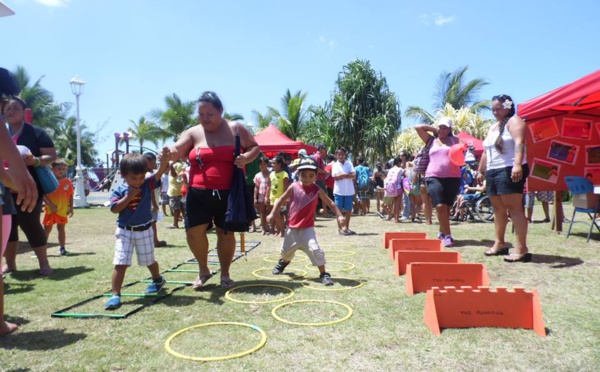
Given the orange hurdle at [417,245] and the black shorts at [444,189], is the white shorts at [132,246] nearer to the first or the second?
the orange hurdle at [417,245]

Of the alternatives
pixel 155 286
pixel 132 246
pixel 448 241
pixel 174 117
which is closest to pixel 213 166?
pixel 132 246

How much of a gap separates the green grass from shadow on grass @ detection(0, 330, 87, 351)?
1 cm

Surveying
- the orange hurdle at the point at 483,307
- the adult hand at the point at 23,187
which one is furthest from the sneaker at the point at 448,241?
the adult hand at the point at 23,187

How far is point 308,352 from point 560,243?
21.1 feet

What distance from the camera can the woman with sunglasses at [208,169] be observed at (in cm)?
452

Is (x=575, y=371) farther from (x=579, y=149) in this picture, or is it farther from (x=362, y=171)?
(x=362, y=171)

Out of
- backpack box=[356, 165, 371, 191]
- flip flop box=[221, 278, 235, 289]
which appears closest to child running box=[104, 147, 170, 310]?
flip flop box=[221, 278, 235, 289]

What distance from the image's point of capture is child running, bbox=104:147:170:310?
4.08 metres

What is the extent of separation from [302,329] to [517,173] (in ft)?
12.6

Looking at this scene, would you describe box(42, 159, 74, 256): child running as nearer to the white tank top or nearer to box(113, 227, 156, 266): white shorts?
box(113, 227, 156, 266): white shorts

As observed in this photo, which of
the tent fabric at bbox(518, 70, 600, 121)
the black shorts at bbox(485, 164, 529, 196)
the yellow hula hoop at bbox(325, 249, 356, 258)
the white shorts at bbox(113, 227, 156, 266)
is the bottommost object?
the yellow hula hoop at bbox(325, 249, 356, 258)

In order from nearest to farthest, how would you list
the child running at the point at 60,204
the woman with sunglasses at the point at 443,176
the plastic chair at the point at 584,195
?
the child running at the point at 60,204 < the woman with sunglasses at the point at 443,176 < the plastic chair at the point at 584,195

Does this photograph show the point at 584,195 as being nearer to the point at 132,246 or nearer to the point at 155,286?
the point at 155,286

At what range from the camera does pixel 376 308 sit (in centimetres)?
379
